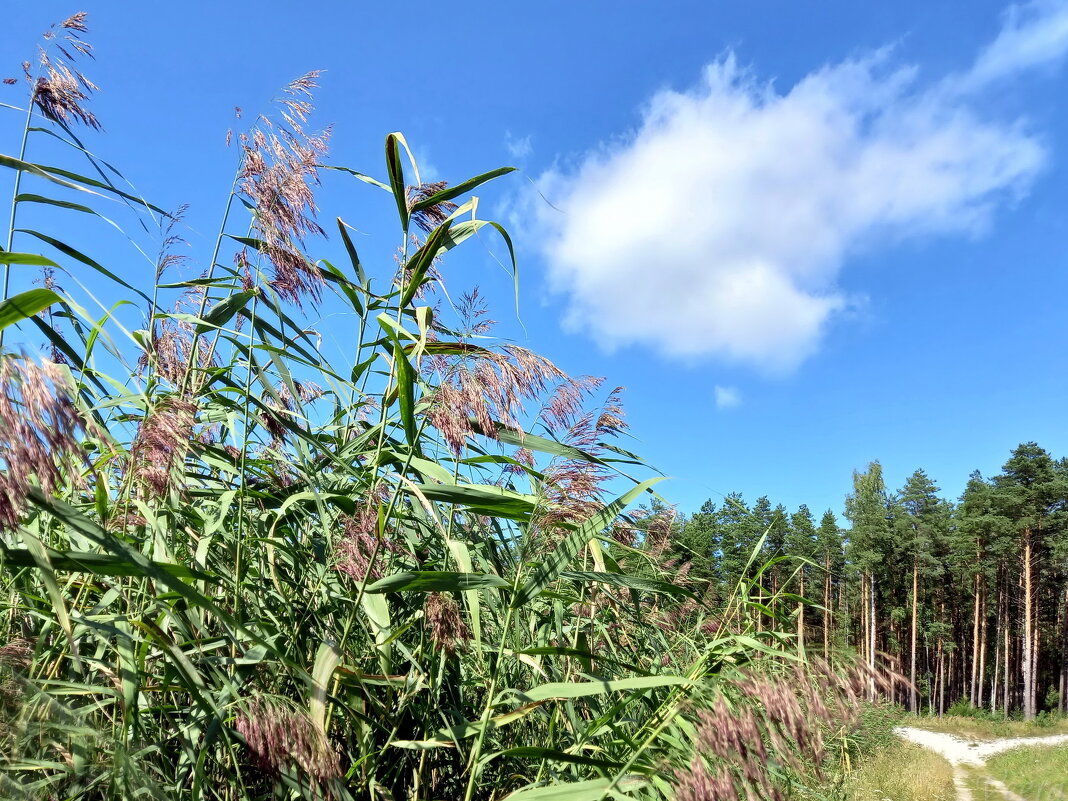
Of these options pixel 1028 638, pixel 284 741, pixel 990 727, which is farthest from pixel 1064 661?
pixel 284 741

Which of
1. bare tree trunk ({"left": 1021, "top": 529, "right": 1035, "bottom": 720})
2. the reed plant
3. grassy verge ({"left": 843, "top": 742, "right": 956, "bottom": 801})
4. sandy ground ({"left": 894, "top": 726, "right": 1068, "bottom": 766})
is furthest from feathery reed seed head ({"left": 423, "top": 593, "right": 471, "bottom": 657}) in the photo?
bare tree trunk ({"left": 1021, "top": 529, "right": 1035, "bottom": 720})

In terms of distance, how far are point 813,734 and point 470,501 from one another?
969mm

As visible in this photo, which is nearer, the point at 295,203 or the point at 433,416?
the point at 433,416

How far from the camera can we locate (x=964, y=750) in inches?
1014

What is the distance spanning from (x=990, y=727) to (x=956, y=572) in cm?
1800

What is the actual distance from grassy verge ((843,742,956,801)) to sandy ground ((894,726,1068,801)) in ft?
1.06

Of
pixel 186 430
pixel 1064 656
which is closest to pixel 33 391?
pixel 186 430

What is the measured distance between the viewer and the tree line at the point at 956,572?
42000 mm

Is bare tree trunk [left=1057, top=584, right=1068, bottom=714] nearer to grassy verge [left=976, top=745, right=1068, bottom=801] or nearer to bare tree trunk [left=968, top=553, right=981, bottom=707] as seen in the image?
bare tree trunk [left=968, top=553, right=981, bottom=707]

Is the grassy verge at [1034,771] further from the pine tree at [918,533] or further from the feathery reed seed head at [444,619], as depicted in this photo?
the pine tree at [918,533]

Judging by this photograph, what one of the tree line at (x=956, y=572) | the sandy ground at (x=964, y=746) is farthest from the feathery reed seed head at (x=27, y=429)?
the tree line at (x=956, y=572)

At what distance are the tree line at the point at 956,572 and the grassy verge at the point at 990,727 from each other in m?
2.35

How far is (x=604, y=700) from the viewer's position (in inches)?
78.2

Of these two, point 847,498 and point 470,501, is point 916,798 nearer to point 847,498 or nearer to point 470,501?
point 470,501
